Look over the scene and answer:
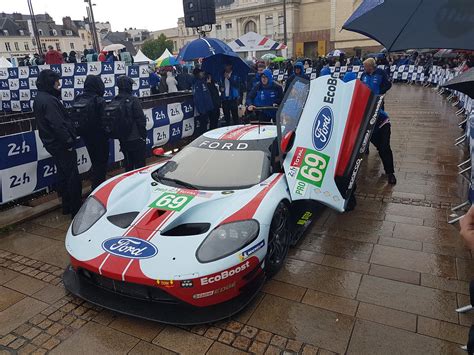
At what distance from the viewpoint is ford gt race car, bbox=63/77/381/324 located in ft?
8.74

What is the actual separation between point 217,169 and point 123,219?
1.02 meters

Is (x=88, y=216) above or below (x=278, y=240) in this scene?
above

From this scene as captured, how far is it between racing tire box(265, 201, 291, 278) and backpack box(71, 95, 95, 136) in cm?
296

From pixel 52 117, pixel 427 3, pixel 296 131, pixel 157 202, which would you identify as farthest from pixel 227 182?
pixel 52 117

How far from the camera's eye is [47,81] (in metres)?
4.41

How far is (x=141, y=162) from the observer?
5582 mm

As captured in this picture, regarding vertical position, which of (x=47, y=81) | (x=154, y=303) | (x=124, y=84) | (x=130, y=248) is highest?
(x=47, y=81)

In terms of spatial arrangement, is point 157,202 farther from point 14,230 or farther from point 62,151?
point 14,230

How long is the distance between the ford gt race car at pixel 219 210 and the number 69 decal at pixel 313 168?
0.01m

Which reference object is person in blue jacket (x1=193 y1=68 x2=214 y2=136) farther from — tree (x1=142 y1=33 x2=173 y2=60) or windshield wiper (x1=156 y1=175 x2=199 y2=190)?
tree (x1=142 y1=33 x2=173 y2=60)

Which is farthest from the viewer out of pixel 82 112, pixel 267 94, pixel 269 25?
pixel 269 25

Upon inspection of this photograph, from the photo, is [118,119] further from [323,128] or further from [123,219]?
[323,128]

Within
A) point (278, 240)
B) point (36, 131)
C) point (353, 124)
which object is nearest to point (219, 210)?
point (278, 240)

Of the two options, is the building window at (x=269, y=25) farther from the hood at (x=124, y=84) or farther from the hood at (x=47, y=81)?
the hood at (x=47, y=81)
